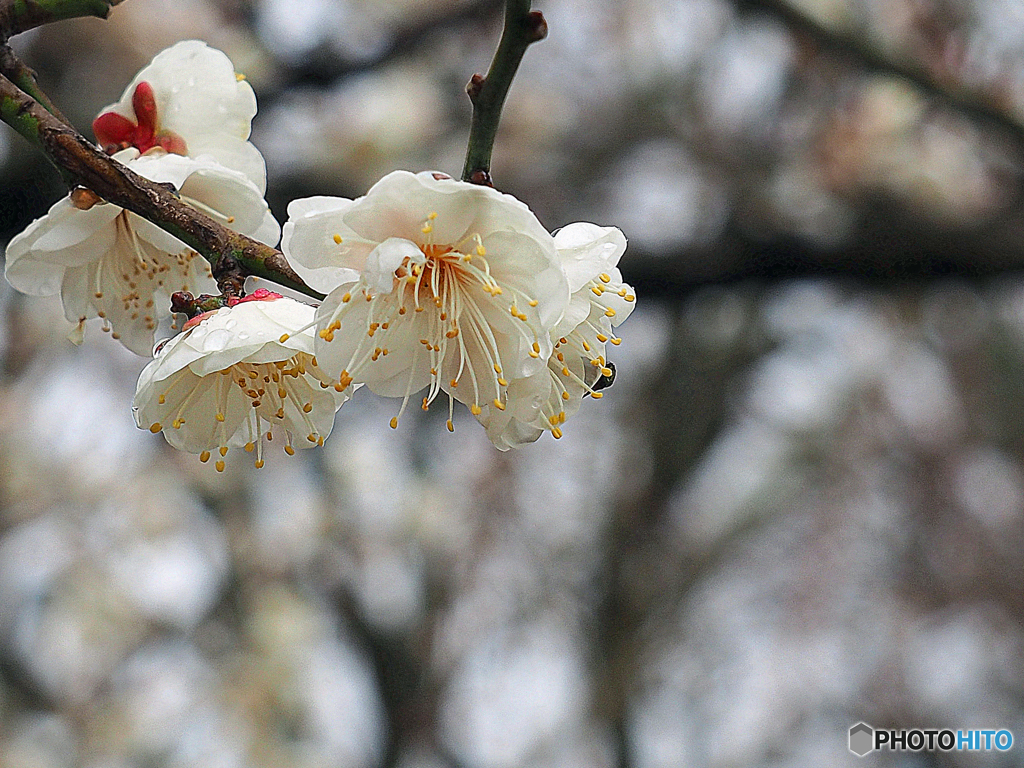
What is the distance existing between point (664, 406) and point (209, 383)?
3516 millimetres

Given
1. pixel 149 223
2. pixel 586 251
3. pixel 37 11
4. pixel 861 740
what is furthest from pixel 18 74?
pixel 861 740

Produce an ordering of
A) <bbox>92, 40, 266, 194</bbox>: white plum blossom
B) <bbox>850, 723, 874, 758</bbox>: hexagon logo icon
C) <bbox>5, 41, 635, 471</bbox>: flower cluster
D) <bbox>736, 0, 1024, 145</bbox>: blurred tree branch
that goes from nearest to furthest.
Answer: <bbox>5, 41, 635, 471</bbox>: flower cluster < <bbox>92, 40, 266, 194</bbox>: white plum blossom < <bbox>736, 0, 1024, 145</bbox>: blurred tree branch < <bbox>850, 723, 874, 758</bbox>: hexagon logo icon

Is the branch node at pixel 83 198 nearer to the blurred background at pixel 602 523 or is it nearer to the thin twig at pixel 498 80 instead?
the thin twig at pixel 498 80

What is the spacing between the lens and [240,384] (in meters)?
0.91

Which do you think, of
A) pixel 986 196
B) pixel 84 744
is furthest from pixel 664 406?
pixel 84 744

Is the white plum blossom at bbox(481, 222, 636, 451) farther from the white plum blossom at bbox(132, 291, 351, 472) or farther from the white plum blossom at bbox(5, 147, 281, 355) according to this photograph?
the white plum blossom at bbox(5, 147, 281, 355)

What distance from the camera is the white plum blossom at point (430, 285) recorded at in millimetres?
741

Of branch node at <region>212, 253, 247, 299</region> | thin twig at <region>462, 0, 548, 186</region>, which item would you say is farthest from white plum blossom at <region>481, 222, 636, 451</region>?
branch node at <region>212, 253, 247, 299</region>

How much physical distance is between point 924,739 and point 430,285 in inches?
176

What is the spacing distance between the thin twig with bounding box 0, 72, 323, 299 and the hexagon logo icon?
455 centimetres

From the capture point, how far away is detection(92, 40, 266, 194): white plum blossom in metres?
1.04

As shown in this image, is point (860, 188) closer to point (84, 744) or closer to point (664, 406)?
point (664, 406)

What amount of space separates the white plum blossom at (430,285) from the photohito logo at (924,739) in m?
4.36

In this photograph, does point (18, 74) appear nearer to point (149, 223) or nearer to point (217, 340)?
point (149, 223)
